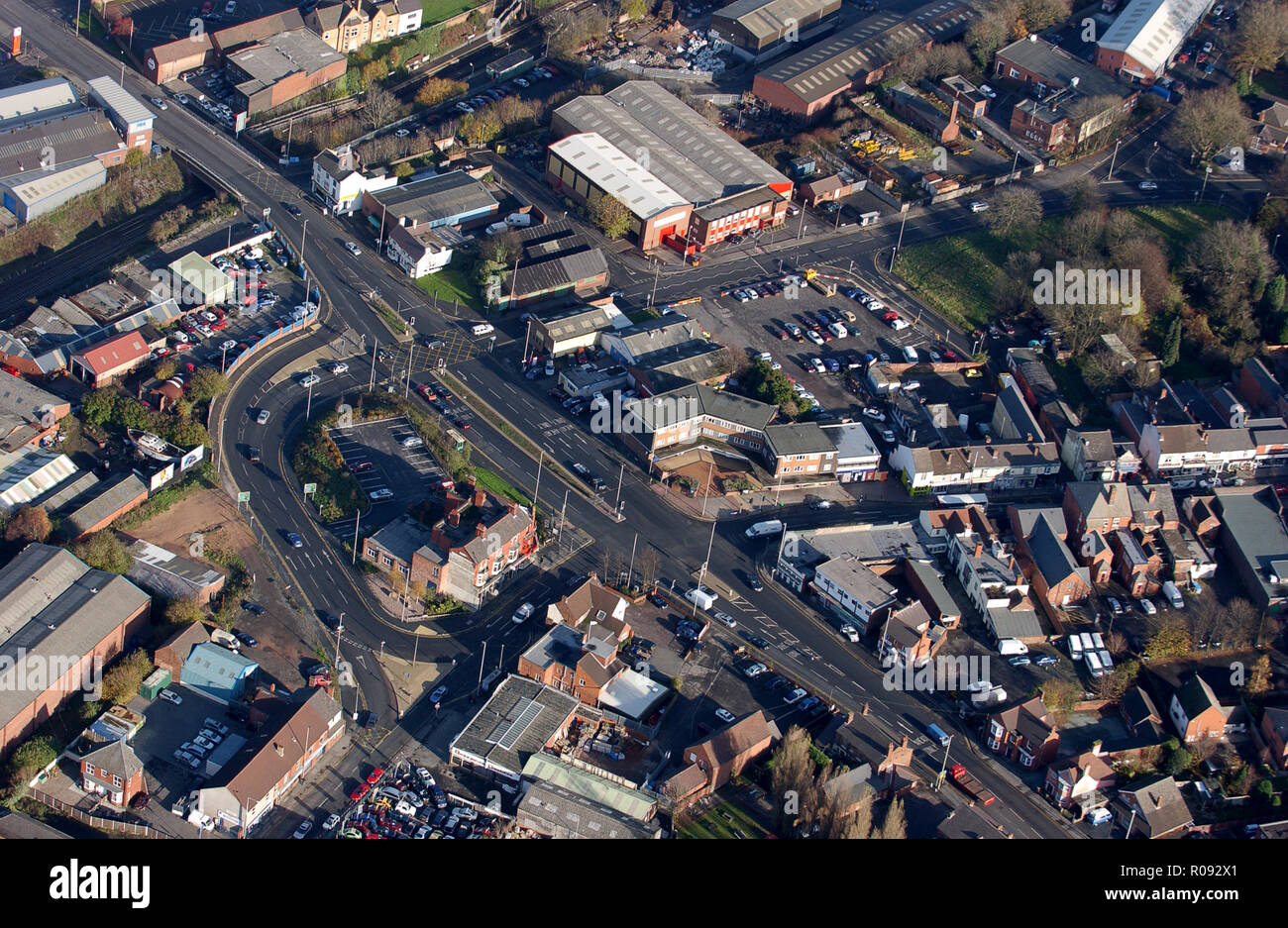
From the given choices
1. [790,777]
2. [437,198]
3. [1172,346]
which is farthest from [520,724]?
[1172,346]

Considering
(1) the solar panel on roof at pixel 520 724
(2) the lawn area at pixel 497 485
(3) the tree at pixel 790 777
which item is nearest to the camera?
(3) the tree at pixel 790 777

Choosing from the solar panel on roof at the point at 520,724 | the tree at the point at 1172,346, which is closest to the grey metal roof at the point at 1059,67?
the tree at the point at 1172,346

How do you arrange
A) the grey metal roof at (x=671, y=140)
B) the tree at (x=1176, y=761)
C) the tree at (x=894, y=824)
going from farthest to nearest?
the grey metal roof at (x=671, y=140)
the tree at (x=1176, y=761)
the tree at (x=894, y=824)

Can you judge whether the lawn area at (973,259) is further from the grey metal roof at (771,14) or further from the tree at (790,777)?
the tree at (790,777)

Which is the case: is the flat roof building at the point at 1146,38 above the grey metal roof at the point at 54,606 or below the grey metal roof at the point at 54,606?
above

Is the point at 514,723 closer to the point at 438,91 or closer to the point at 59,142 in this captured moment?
the point at 59,142

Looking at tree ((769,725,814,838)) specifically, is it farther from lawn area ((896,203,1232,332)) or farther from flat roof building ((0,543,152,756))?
lawn area ((896,203,1232,332))
